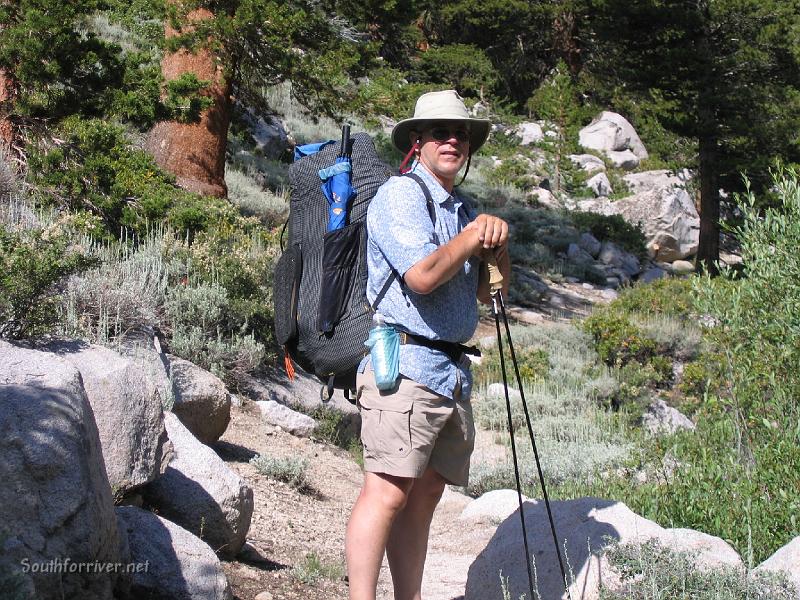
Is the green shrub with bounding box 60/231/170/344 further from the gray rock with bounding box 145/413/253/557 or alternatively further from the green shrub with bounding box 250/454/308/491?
the gray rock with bounding box 145/413/253/557

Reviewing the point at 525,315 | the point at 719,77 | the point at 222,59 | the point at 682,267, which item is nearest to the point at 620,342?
the point at 525,315

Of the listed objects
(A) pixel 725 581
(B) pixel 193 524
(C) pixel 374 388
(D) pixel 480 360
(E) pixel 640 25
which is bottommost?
(D) pixel 480 360

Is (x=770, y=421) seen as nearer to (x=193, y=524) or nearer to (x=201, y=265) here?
(x=193, y=524)

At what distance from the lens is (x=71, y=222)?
6.76 meters

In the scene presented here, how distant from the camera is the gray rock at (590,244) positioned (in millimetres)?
19000

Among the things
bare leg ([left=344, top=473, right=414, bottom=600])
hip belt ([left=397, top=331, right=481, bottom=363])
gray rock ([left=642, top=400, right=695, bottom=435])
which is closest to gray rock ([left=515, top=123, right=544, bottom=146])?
gray rock ([left=642, top=400, right=695, bottom=435])

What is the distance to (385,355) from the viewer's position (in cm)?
292

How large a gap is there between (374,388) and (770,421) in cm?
301

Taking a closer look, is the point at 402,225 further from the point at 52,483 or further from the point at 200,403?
the point at 200,403

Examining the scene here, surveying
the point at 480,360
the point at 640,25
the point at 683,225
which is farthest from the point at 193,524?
the point at 683,225

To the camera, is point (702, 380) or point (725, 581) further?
point (702, 380)

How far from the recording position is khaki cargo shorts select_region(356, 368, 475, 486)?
9.46ft

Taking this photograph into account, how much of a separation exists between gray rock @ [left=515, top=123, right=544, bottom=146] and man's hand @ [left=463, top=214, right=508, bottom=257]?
24044mm

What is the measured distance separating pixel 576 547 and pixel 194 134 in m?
7.79
